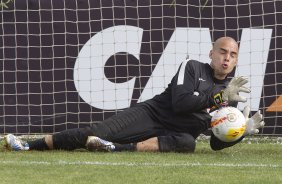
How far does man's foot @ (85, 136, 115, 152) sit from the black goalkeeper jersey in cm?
61

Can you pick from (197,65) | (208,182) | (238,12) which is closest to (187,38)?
(238,12)

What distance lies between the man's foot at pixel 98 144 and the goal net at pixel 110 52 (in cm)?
259

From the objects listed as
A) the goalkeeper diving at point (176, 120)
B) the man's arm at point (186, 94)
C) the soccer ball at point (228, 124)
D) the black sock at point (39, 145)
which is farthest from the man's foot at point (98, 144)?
the soccer ball at point (228, 124)

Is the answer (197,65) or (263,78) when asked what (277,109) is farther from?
(197,65)

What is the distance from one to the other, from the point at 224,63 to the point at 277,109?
8.65 feet

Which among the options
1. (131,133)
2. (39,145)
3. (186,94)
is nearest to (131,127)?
(131,133)

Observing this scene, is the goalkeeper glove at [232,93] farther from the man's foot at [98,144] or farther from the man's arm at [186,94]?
the man's foot at [98,144]

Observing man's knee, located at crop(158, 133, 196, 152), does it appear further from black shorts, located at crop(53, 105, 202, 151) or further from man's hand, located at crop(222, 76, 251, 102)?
man's hand, located at crop(222, 76, 251, 102)

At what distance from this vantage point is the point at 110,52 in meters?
11.1

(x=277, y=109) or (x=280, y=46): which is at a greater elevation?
(x=280, y=46)

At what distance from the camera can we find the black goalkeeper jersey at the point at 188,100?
824cm

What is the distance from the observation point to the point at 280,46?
10.8 meters

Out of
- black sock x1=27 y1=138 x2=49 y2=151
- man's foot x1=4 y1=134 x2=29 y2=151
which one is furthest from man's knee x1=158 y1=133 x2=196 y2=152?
man's foot x1=4 y1=134 x2=29 y2=151

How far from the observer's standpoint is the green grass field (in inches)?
253
